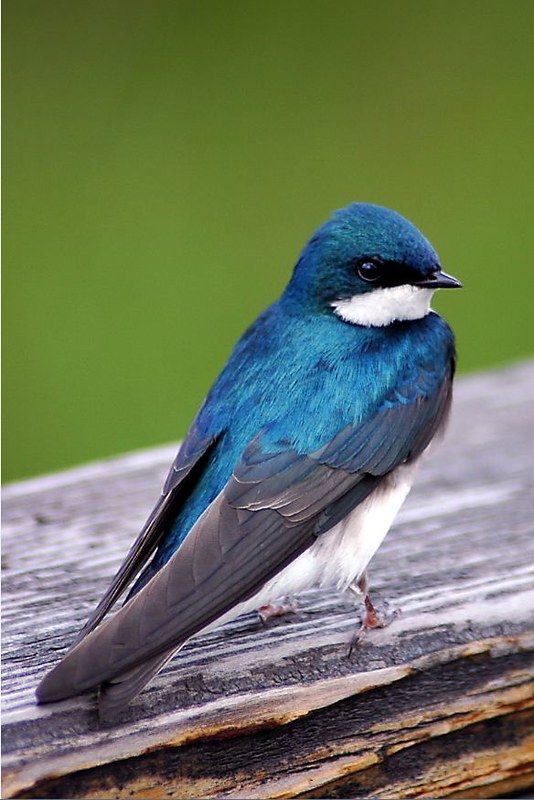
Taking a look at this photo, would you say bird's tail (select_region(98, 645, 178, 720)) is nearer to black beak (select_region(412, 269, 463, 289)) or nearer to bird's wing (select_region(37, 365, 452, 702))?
bird's wing (select_region(37, 365, 452, 702))

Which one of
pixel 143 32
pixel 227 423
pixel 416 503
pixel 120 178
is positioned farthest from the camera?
pixel 143 32

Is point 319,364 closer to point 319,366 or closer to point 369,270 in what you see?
point 319,366

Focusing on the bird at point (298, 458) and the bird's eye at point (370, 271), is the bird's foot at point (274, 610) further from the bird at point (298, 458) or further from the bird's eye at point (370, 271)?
the bird's eye at point (370, 271)

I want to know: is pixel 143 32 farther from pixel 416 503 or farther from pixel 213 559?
pixel 213 559

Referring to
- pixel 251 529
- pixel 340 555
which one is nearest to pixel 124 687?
pixel 251 529

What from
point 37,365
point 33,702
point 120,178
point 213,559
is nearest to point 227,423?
point 213,559

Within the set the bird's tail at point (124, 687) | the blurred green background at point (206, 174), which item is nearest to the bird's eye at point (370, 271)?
the bird's tail at point (124, 687)

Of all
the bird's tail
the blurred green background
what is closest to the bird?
the bird's tail
